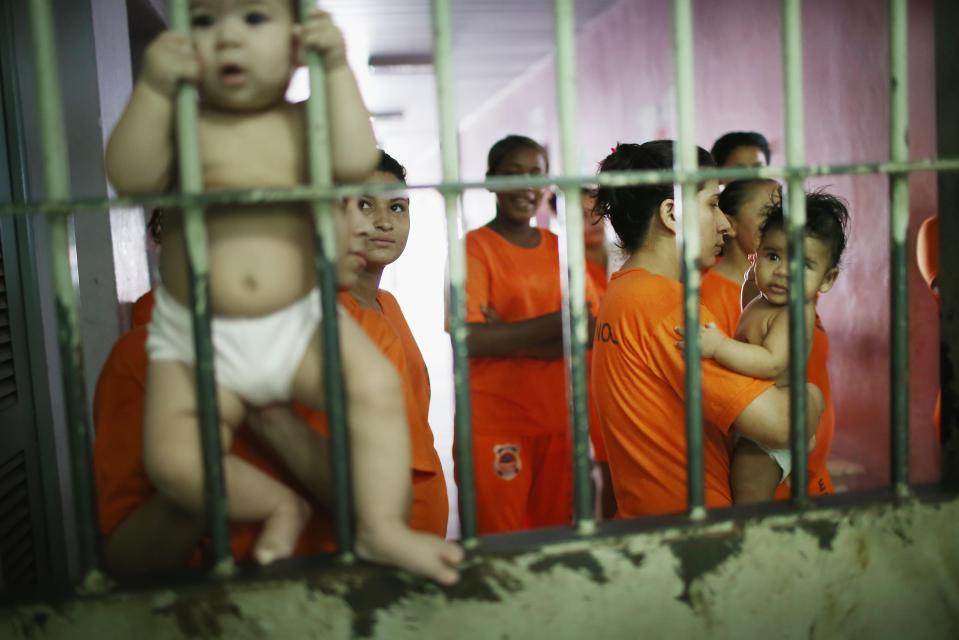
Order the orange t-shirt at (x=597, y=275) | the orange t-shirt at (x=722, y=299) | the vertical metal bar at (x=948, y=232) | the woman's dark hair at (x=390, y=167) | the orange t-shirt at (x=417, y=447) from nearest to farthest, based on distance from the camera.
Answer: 1. the vertical metal bar at (x=948, y=232)
2. the orange t-shirt at (x=417, y=447)
3. the orange t-shirt at (x=722, y=299)
4. the woman's dark hair at (x=390, y=167)
5. the orange t-shirt at (x=597, y=275)

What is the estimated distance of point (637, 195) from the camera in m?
1.83

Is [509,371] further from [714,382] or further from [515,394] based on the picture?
A: [714,382]

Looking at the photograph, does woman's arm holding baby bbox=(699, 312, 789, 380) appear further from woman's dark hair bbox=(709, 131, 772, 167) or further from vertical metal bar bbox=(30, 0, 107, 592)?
woman's dark hair bbox=(709, 131, 772, 167)

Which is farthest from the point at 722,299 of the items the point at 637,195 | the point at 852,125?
the point at 852,125

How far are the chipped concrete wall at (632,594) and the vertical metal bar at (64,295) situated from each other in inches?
3.4

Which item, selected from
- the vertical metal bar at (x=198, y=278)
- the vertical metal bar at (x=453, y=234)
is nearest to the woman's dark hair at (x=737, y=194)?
the vertical metal bar at (x=453, y=234)

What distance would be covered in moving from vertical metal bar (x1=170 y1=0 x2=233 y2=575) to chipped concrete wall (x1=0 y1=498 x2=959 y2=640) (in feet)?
0.53

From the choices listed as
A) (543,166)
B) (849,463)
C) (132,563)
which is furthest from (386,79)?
(132,563)

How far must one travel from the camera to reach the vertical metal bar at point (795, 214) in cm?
111

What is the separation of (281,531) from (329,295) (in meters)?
0.37

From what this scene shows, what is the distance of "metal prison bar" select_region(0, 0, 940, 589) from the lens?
973 mm

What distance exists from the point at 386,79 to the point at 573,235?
23.5 ft

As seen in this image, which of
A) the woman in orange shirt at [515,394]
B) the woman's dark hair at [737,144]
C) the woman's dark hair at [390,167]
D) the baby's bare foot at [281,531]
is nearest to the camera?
the baby's bare foot at [281,531]

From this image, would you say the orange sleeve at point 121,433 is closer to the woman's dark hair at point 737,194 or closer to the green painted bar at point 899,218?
the green painted bar at point 899,218
